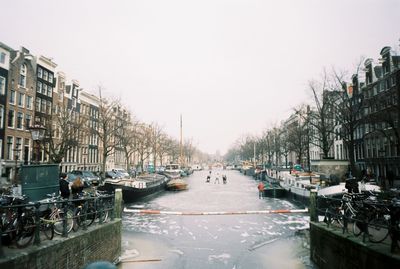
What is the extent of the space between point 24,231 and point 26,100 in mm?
42620

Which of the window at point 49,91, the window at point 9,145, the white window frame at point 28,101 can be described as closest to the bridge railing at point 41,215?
the window at point 9,145

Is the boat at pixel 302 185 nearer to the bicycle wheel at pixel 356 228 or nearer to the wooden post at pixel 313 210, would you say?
the wooden post at pixel 313 210

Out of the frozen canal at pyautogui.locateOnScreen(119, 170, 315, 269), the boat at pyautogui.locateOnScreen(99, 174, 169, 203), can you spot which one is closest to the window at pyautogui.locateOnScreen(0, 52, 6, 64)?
the boat at pyautogui.locateOnScreen(99, 174, 169, 203)

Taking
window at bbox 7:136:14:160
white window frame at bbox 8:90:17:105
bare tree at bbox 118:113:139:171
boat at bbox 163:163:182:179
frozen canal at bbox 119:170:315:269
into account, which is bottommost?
frozen canal at bbox 119:170:315:269

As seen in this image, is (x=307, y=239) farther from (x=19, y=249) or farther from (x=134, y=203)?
(x=134, y=203)

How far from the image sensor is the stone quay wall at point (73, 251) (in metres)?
8.06

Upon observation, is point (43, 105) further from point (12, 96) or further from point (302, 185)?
point (302, 185)

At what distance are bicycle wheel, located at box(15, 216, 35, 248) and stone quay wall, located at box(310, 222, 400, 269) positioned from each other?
851 cm

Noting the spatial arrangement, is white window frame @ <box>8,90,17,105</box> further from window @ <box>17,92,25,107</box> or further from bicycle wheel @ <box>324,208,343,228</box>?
bicycle wheel @ <box>324,208,343,228</box>

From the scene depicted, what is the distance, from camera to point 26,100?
46.8 metres

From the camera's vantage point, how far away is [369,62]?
51.4 meters

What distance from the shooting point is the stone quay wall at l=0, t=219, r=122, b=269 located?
8062mm

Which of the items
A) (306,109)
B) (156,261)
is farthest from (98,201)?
(306,109)

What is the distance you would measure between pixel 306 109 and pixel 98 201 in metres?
40.9
